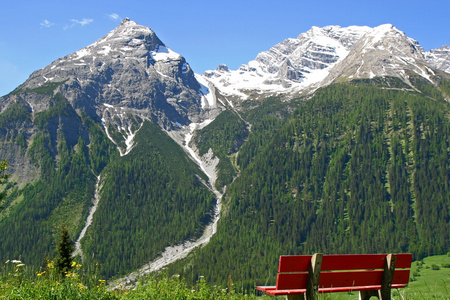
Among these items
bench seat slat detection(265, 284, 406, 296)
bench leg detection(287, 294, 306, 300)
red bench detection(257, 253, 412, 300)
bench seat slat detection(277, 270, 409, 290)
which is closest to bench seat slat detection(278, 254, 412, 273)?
red bench detection(257, 253, 412, 300)

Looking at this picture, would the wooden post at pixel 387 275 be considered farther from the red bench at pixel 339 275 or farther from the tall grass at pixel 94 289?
the tall grass at pixel 94 289

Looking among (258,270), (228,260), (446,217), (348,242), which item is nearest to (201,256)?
(228,260)

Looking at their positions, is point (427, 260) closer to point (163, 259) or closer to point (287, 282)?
point (163, 259)

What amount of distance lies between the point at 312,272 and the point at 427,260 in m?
175

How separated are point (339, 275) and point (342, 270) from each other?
0.17 metres

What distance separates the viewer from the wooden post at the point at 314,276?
35.4 ft

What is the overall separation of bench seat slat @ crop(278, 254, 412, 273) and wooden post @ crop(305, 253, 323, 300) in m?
0.16

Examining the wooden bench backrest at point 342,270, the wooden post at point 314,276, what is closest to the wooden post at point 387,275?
the wooden bench backrest at point 342,270

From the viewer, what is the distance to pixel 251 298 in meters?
15.9

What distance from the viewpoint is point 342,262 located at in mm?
11484

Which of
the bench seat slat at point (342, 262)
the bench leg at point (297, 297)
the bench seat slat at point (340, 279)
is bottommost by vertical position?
the bench leg at point (297, 297)

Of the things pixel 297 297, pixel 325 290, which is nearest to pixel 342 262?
pixel 325 290

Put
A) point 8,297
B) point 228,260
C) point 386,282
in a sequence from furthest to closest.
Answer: point 228,260
point 386,282
point 8,297

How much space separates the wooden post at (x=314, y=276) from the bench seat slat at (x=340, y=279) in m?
0.14
